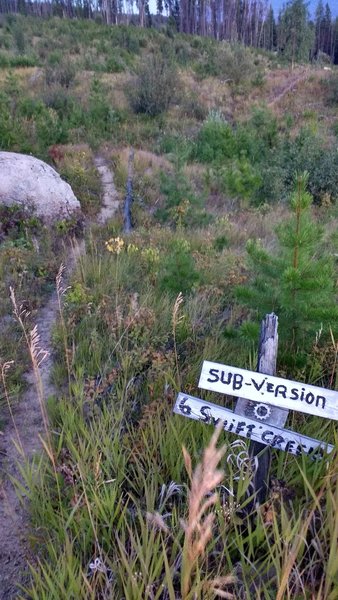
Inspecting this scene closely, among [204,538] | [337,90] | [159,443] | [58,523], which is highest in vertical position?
[337,90]

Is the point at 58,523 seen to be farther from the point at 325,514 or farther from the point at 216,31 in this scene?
the point at 216,31

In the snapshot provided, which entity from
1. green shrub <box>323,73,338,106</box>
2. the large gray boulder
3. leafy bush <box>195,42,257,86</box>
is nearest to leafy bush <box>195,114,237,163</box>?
the large gray boulder

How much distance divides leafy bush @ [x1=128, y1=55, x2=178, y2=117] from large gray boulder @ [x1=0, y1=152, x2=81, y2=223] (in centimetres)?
882

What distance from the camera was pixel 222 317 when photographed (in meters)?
3.81

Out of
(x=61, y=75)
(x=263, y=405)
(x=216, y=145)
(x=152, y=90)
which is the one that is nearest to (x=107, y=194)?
(x=216, y=145)

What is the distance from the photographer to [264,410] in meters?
2.02

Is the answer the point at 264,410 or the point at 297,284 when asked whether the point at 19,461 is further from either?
the point at 297,284

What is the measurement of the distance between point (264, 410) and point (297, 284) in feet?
2.80

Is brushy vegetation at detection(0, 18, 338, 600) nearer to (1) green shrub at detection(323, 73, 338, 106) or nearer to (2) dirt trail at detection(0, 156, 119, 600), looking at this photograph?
(2) dirt trail at detection(0, 156, 119, 600)

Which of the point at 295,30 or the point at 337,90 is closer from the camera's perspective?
the point at 337,90

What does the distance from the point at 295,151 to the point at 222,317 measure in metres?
8.45

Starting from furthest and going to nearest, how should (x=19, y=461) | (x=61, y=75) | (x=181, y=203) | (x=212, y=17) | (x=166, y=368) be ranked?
(x=212, y=17)
(x=61, y=75)
(x=181, y=203)
(x=166, y=368)
(x=19, y=461)

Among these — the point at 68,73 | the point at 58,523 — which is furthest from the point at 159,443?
the point at 68,73

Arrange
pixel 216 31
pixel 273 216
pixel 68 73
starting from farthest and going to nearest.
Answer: pixel 216 31, pixel 68 73, pixel 273 216
